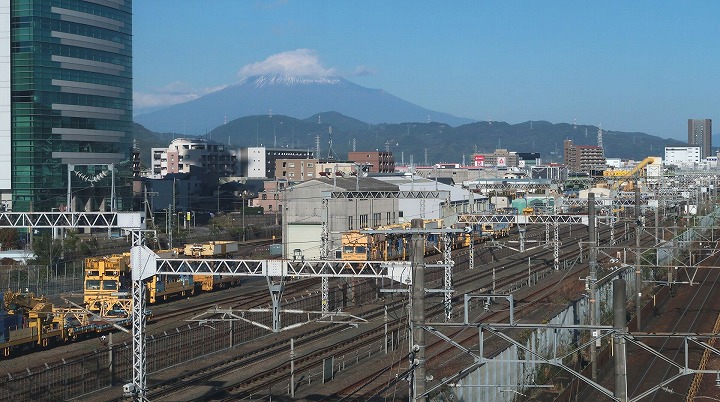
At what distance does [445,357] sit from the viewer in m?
19.6

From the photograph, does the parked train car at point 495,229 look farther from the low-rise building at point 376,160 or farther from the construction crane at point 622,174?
the low-rise building at point 376,160

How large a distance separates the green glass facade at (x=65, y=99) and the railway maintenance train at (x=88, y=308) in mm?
21768

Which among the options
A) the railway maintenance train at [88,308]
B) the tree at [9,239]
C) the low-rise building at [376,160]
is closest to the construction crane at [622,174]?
the low-rise building at [376,160]

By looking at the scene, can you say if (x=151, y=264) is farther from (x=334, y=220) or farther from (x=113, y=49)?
(x=113, y=49)

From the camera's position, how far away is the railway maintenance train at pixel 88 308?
2027cm

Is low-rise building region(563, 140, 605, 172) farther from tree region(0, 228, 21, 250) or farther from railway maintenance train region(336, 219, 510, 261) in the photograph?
tree region(0, 228, 21, 250)

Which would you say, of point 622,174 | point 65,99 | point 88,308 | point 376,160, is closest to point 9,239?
point 65,99

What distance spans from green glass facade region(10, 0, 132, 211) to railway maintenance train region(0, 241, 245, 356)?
21768 millimetres

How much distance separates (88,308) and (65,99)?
28.1 m

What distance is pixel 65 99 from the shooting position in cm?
5050

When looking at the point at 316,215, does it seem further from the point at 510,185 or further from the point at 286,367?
the point at 510,185

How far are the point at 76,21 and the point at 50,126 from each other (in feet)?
18.2

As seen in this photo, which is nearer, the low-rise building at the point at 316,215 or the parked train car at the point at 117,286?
the parked train car at the point at 117,286

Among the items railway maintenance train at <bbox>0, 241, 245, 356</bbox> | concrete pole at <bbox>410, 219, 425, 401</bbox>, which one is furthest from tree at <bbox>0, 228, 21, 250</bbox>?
concrete pole at <bbox>410, 219, 425, 401</bbox>
